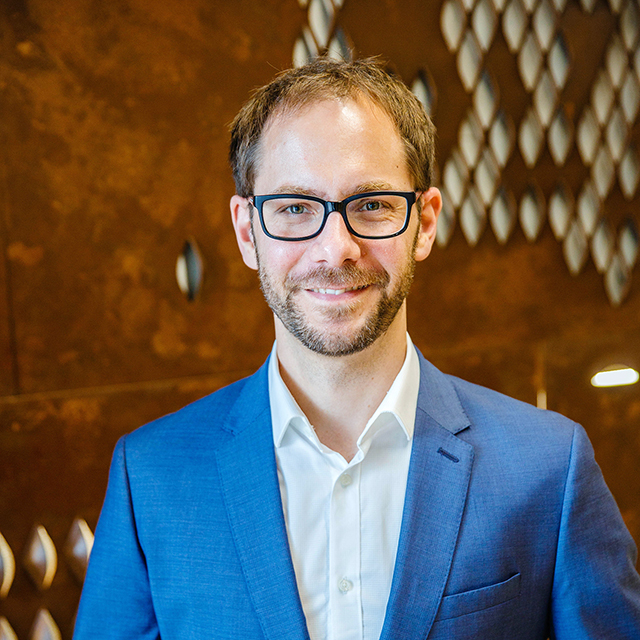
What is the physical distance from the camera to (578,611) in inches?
45.1

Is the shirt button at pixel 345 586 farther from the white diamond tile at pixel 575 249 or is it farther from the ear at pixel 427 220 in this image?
the white diamond tile at pixel 575 249

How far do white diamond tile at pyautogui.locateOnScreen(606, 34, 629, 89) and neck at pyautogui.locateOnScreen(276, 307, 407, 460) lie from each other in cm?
187

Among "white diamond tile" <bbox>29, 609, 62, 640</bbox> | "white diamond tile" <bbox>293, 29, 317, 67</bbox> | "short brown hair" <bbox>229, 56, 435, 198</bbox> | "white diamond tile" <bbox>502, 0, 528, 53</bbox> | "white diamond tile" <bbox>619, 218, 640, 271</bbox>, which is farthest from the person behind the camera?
"white diamond tile" <bbox>619, 218, 640, 271</bbox>

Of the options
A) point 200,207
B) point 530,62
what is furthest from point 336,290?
point 530,62

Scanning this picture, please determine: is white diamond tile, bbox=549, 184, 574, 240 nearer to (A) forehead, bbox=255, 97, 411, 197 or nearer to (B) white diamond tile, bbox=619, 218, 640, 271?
(B) white diamond tile, bbox=619, 218, 640, 271

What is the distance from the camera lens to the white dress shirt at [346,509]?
110 cm

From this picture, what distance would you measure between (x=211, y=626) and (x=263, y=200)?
28.7 inches

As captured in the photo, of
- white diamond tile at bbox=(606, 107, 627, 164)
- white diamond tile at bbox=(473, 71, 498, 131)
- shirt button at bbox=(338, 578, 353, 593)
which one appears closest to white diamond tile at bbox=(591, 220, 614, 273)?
white diamond tile at bbox=(606, 107, 627, 164)

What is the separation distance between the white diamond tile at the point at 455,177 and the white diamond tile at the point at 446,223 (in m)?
0.03

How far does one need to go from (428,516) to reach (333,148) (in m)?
0.64

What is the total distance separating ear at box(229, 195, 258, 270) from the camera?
129 centimetres

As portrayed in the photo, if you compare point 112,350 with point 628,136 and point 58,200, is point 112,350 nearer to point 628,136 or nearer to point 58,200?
point 58,200

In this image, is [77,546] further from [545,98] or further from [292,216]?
[545,98]

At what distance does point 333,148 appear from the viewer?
1.11 meters
